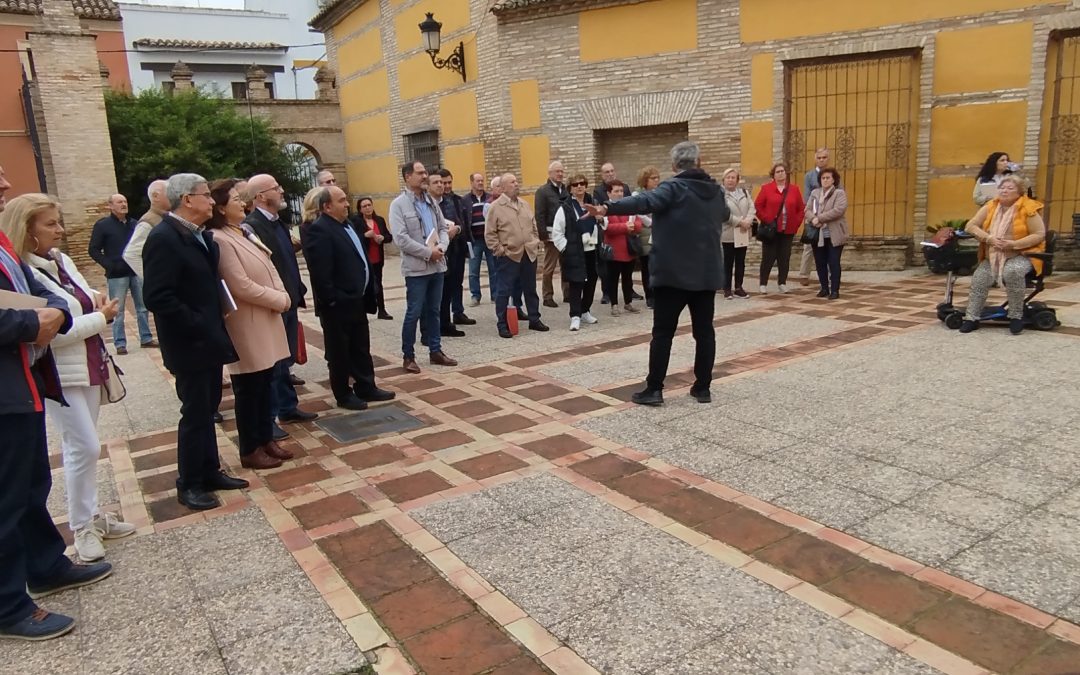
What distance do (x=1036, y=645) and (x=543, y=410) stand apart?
3439 millimetres

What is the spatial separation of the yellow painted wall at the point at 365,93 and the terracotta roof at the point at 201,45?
15.5 meters

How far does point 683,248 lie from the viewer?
17.3 feet

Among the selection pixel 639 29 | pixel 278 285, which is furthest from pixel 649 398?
pixel 639 29

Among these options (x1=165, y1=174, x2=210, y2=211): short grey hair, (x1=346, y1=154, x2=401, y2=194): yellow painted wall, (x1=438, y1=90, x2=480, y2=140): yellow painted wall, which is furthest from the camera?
(x1=346, y1=154, x2=401, y2=194): yellow painted wall

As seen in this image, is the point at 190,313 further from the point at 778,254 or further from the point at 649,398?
the point at 778,254

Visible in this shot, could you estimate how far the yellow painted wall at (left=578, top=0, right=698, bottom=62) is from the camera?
12.5 meters

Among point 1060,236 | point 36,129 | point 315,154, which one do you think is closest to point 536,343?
point 1060,236

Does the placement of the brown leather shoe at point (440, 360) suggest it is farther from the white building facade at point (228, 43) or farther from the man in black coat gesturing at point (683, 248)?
the white building facade at point (228, 43)

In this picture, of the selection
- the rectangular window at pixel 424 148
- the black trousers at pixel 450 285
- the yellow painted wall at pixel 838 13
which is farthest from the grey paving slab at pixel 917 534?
the rectangular window at pixel 424 148

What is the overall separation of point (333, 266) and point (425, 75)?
478 inches

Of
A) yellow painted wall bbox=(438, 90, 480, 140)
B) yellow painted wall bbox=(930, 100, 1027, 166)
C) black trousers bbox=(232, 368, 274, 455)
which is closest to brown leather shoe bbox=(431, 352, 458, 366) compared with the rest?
black trousers bbox=(232, 368, 274, 455)

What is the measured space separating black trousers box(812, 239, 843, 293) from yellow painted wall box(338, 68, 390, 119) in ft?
40.3

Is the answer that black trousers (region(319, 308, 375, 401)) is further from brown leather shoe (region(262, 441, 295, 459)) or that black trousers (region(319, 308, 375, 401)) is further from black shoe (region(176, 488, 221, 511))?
black shoe (region(176, 488, 221, 511))

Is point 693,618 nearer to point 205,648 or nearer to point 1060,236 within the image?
point 205,648
